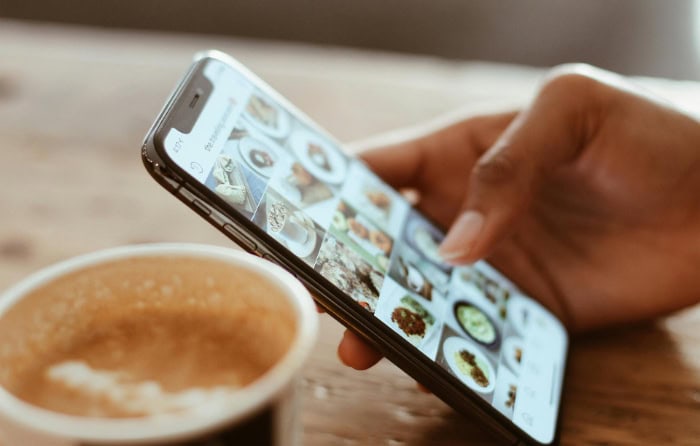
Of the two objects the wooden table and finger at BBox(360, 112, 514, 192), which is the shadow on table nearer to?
the wooden table

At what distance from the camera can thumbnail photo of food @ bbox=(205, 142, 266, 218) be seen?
512 millimetres

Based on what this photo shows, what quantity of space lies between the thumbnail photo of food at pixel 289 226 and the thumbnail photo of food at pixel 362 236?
0.11 feet

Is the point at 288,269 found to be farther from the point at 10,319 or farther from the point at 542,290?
the point at 542,290

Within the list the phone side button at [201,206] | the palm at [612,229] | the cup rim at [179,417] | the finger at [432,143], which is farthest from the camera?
the finger at [432,143]

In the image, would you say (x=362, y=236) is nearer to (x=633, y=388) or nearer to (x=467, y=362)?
(x=467, y=362)

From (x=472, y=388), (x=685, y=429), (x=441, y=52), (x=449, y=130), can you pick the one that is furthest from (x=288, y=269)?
(x=441, y=52)

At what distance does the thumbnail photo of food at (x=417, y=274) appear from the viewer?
61 cm

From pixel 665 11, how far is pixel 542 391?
1.98 meters

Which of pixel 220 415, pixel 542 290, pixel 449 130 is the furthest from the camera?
pixel 449 130

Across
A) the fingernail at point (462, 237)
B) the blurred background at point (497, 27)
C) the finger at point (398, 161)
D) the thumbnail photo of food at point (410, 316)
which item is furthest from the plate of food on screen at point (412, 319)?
the blurred background at point (497, 27)

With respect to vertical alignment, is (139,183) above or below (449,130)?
below

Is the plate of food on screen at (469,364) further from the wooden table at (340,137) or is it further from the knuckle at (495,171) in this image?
the knuckle at (495,171)

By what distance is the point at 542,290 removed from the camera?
2.56 feet

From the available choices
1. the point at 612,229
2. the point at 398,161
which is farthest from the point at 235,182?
the point at 612,229
